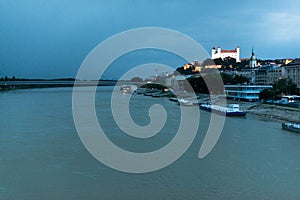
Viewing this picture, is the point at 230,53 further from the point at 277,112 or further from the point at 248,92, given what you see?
the point at 277,112

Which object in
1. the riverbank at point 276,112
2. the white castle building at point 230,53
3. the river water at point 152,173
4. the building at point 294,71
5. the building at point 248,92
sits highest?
the white castle building at point 230,53

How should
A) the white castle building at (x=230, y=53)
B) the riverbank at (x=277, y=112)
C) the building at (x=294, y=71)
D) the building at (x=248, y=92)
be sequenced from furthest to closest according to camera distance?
the white castle building at (x=230, y=53), the building at (x=294, y=71), the building at (x=248, y=92), the riverbank at (x=277, y=112)

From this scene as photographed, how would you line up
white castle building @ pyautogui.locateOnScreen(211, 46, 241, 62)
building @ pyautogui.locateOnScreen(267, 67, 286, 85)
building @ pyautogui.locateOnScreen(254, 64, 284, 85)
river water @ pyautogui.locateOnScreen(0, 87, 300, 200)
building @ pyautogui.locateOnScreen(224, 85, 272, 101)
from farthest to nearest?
1. white castle building @ pyautogui.locateOnScreen(211, 46, 241, 62)
2. building @ pyautogui.locateOnScreen(254, 64, 284, 85)
3. building @ pyautogui.locateOnScreen(267, 67, 286, 85)
4. building @ pyautogui.locateOnScreen(224, 85, 272, 101)
5. river water @ pyautogui.locateOnScreen(0, 87, 300, 200)

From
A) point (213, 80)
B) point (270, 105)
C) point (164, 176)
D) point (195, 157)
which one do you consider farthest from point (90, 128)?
point (213, 80)

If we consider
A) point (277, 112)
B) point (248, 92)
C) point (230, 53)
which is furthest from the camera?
point (230, 53)

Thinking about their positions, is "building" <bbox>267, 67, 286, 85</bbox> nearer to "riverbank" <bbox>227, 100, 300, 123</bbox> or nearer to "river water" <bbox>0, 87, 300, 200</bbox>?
"riverbank" <bbox>227, 100, 300, 123</bbox>

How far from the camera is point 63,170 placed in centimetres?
275

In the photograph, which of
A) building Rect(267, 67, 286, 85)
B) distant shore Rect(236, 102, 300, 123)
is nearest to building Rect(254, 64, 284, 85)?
building Rect(267, 67, 286, 85)

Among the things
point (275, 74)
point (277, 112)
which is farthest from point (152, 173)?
point (275, 74)

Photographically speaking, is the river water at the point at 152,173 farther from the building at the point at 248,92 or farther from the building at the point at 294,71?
the building at the point at 294,71

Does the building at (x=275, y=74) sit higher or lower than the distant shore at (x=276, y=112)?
higher

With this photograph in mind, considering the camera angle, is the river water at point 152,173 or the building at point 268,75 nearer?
the river water at point 152,173

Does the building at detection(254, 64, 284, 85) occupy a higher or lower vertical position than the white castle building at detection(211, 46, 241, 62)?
lower

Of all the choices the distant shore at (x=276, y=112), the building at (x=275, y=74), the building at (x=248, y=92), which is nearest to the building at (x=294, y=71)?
the building at (x=275, y=74)
